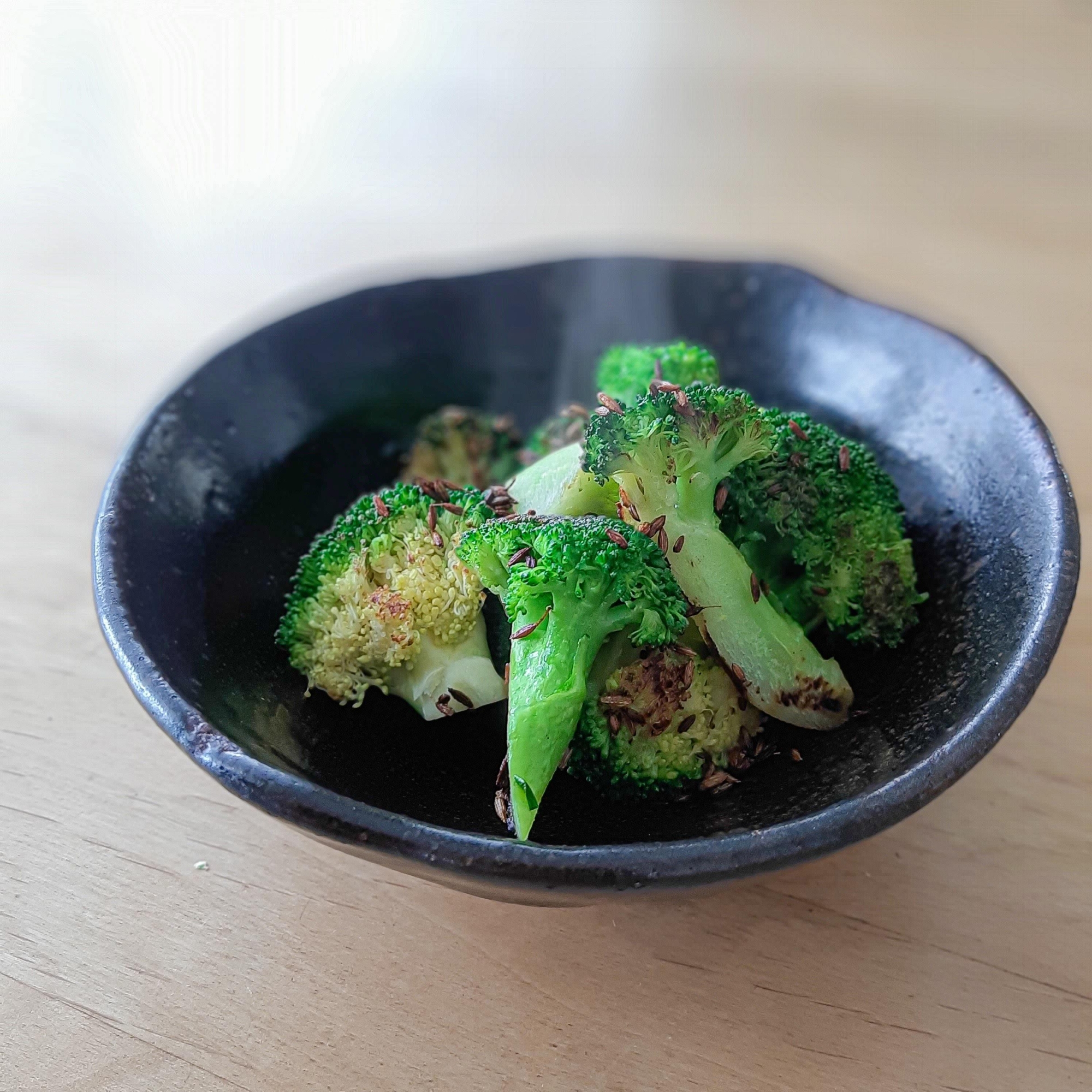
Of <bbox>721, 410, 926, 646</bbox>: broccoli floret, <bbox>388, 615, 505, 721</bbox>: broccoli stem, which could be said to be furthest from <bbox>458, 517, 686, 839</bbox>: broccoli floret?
<bbox>721, 410, 926, 646</bbox>: broccoli floret

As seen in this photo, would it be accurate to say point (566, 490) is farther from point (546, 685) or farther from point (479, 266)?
point (479, 266)

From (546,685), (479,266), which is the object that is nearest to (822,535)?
(546,685)

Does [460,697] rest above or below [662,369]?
below

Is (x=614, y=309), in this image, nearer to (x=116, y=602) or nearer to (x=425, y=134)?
(x=116, y=602)

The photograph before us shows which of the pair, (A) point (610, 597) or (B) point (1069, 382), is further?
(B) point (1069, 382)

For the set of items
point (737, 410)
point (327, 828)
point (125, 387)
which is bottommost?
point (125, 387)

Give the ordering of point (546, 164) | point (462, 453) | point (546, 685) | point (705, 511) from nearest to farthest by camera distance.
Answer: point (546, 685)
point (705, 511)
point (462, 453)
point (546, 164)

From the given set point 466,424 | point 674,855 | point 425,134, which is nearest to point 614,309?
point 466,424

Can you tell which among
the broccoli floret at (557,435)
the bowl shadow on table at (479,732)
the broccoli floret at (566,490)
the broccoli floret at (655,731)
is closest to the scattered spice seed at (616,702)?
the broccoli floret at (655,731)
